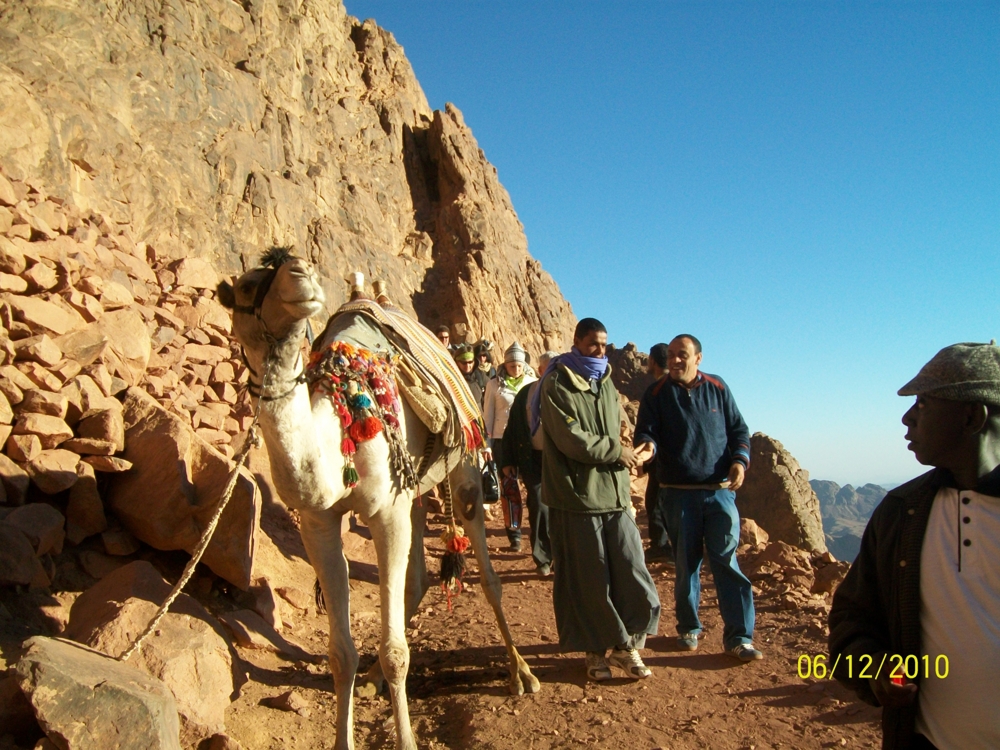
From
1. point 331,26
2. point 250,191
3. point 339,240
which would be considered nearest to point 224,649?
point 250,191

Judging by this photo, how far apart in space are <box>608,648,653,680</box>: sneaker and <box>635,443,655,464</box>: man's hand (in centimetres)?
118

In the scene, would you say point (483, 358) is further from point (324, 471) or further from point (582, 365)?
point (324, 471)

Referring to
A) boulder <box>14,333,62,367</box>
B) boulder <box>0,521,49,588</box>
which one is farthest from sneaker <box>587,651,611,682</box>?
boulder <box>14,333,62,367</box>

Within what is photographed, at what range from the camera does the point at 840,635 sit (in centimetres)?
211

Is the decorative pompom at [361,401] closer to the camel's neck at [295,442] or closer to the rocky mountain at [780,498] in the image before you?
the camel's neck at [295,442]

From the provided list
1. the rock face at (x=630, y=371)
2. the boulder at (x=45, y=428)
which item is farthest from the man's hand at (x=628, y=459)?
the rock face at (x=630, y=371)

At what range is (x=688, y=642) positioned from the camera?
4859 mm

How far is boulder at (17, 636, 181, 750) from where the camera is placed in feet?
8.25

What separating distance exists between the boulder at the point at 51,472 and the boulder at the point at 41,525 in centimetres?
13

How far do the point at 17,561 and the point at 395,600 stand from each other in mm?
2129

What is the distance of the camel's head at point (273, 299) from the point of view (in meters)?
2.87

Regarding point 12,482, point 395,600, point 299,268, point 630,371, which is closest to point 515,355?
point 395,600

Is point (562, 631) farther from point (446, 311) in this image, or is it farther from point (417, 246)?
point (417, 246)
